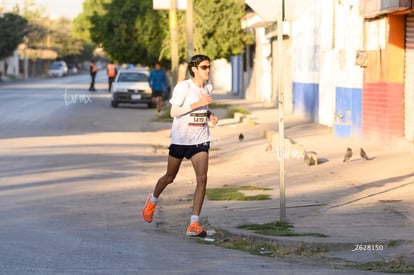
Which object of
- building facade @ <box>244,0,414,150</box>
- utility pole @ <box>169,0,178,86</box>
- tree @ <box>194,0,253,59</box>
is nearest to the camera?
building facade @ <box>244,0,414,150</box>

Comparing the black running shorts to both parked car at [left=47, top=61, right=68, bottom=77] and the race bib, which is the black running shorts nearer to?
the race bib

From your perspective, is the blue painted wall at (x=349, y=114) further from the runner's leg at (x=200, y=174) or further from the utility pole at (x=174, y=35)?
the runner's leg at (x=200, y=174)

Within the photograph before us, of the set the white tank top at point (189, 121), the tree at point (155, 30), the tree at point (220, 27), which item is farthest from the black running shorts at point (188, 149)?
the tree at point (155, 30)

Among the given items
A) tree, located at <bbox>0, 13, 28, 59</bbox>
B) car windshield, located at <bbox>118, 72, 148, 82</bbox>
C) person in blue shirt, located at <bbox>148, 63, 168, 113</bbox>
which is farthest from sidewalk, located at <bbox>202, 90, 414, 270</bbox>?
tree, located at <bbox>0, 13, 28, 59</bbox>

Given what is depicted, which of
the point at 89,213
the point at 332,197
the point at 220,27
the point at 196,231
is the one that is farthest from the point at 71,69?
the point at 196,231

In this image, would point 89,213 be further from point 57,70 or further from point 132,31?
point 57,70

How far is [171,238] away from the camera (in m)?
10.9

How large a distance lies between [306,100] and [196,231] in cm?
2155

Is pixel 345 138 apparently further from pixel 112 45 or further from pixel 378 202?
pixel 112 45

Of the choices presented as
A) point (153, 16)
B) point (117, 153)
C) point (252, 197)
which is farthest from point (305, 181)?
point (153, 16)

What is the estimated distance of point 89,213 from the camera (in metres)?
12.6

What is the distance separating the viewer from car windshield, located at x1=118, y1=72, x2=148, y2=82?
41.4 meters

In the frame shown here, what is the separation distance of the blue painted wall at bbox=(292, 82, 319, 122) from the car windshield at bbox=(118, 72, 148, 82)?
8443 millimetres

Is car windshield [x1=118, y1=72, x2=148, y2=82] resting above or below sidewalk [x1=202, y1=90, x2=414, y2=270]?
above
